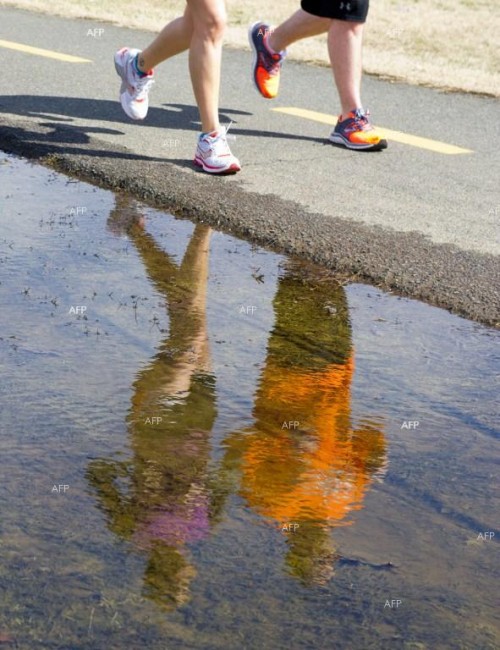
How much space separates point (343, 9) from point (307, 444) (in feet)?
13.3

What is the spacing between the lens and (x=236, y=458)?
3.18 metres

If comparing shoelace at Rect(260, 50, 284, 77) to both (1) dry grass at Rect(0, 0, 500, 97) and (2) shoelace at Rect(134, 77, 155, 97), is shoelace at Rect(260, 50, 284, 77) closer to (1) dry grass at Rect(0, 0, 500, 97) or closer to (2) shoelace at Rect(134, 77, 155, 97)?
(2) shoelace at Rect(134, 77, 155, 97)

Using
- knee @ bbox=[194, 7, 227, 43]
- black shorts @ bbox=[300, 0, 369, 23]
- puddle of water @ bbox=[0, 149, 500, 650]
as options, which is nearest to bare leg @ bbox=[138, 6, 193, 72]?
knee @ bbox=[194, 7, 227, 43]

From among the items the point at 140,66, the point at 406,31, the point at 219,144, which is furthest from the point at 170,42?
the point at 406,31

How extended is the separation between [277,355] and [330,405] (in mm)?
420

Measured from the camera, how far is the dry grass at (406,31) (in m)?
9.94

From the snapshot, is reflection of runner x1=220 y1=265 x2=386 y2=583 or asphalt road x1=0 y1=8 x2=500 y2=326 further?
asphalt road x1=0 y1=8 x2=500 y2=326

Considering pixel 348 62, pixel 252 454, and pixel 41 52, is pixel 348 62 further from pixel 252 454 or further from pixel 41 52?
pixel 252 454

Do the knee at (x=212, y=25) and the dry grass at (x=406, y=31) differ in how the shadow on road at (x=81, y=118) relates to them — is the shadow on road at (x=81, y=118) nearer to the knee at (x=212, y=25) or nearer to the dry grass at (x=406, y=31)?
the knee at (x=212, y=25)

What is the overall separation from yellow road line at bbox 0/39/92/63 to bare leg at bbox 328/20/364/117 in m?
3.11

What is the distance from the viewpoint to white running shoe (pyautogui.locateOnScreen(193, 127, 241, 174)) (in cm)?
625

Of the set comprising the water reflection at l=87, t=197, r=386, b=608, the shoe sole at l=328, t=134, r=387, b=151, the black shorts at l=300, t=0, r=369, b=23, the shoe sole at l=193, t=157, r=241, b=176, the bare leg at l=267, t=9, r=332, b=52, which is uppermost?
the black shorts at l=300, t=0, r=369, b=23

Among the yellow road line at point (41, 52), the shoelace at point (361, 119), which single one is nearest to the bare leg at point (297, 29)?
the shoelace at point (361, 119)

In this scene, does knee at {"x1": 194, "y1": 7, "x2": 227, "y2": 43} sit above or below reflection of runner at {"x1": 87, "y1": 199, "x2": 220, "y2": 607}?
above
